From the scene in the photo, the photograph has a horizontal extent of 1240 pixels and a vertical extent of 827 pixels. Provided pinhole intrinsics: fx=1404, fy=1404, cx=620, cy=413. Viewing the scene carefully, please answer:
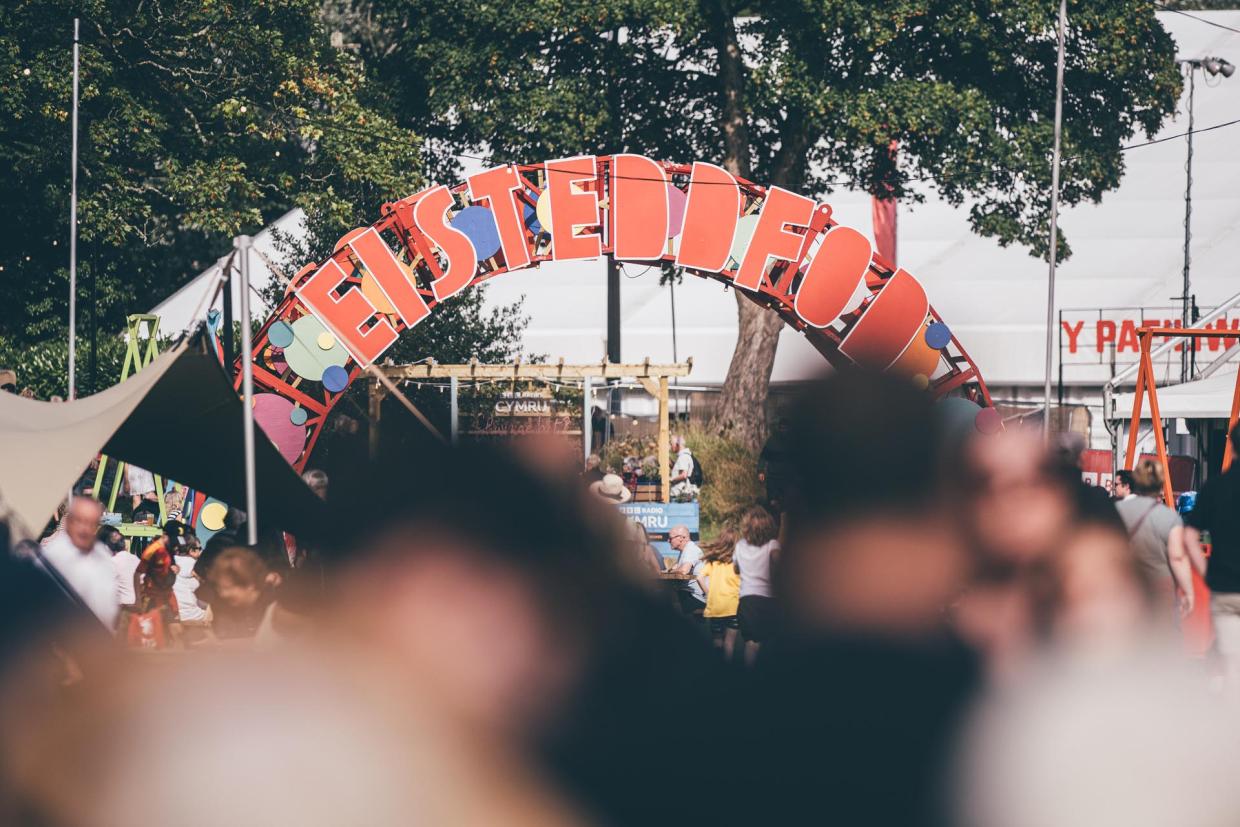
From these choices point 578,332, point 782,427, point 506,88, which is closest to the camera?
point 782,427

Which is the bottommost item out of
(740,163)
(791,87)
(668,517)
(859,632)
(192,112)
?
(668,517)

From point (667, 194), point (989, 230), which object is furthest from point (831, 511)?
point (989, 230)

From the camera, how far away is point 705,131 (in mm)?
23438

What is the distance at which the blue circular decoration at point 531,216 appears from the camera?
48.9ft

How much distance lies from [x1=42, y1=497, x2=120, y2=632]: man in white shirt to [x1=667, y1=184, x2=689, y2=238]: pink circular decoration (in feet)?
28.5

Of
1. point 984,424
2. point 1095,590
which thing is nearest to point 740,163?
point 1095,590

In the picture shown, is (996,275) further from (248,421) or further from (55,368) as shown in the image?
(248,421)

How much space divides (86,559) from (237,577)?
10.3 ft

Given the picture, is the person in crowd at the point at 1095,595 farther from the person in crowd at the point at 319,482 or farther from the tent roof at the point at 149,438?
the tent roof at the point at 149,438

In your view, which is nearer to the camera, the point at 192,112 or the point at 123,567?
the point at 123,567

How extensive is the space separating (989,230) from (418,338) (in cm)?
932

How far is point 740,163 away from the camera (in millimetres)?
21875

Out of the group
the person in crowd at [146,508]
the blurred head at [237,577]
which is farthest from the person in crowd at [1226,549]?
the person in crowd at [146,508]

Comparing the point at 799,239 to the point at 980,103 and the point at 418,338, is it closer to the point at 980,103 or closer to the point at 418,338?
the point at 980,103
